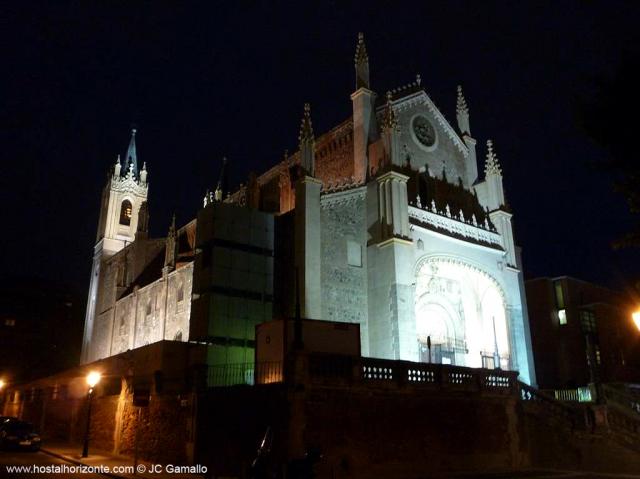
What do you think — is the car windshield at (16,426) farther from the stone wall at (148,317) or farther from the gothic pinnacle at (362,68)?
the gothic pinnacle at (362,68)

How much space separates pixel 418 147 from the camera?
112 ft

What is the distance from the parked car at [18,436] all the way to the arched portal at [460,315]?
59.2ft

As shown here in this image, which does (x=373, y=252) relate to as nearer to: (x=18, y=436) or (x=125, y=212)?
(x=18, y=436)

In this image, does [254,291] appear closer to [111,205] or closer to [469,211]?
[469,211]

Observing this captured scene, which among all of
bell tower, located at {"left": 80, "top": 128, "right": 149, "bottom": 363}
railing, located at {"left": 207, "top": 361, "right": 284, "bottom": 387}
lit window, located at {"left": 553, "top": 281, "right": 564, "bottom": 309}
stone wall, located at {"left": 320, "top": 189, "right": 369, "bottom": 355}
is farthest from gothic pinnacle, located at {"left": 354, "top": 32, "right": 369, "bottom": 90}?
→ bell tower, located at {"left": 80, "top": 128, "right": 149, "bottom": 363}

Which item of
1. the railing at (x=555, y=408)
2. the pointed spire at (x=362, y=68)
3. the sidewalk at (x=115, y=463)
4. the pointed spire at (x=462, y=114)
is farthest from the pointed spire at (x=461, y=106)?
the sidewalk at (x=115, y=463)

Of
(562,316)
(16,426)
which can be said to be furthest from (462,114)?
(16,426)

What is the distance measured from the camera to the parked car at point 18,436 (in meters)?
22.2

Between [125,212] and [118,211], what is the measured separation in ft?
3.27

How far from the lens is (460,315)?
31016mm

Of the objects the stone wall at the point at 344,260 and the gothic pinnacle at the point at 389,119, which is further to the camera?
the gothic pinnacle at the point at 389,119

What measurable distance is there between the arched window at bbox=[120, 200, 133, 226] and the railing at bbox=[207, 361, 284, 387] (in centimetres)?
3777

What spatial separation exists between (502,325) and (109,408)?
21399mm

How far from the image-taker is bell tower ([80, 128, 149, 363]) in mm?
55047
